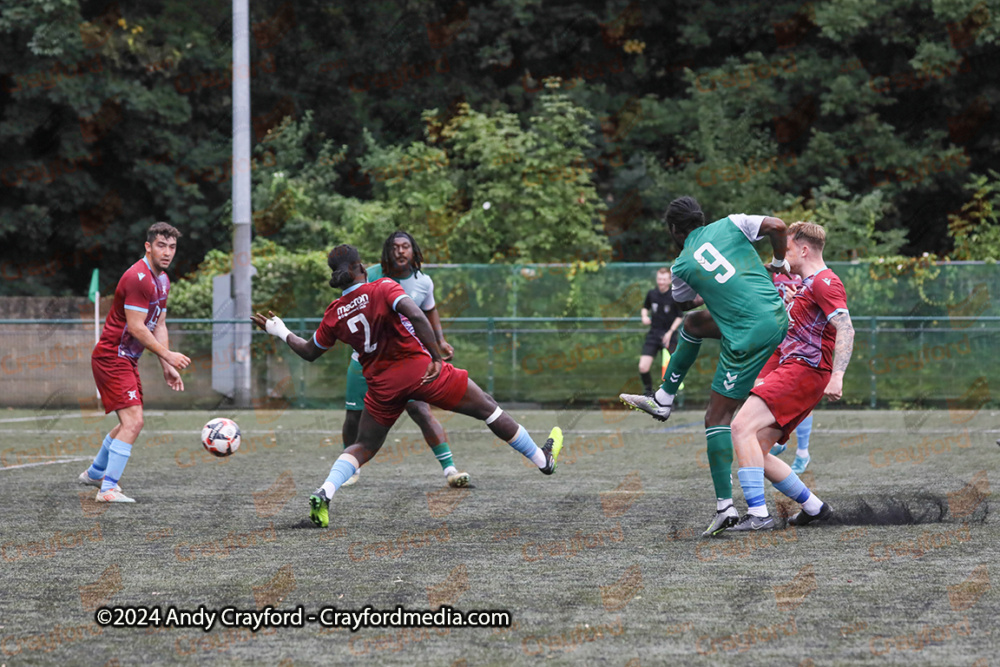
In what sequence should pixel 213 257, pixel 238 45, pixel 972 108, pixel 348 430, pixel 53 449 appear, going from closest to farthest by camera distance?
pixel 348 430, pixel 53 449, pixel 238 45, pixel 213 257, pixel 972 108

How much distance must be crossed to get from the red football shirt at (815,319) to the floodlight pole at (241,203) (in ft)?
45.7

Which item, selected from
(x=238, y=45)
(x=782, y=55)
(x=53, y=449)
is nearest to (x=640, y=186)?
(x=782, y=55)

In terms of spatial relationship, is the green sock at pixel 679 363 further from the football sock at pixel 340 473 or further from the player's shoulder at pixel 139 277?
the player's shoulder at pixel 139 277

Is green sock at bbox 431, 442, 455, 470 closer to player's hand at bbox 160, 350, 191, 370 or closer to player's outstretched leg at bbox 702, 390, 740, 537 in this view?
player's hand at bbox 160, 350, 191, 370

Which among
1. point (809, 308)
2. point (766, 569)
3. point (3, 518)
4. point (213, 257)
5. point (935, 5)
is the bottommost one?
point (213, 257)

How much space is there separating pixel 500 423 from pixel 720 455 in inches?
63.6

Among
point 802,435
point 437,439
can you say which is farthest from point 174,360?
point 802,435

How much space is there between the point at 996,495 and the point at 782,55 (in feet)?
80.4

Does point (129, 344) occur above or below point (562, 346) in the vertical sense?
above

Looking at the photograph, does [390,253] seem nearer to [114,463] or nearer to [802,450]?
[114,463]

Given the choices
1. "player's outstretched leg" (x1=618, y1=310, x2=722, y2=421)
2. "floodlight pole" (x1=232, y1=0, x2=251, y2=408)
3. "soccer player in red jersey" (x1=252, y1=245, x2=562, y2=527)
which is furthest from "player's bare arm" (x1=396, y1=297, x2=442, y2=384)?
"floodlight pole" (x1=232, y1=0, x2=251, y2=408)

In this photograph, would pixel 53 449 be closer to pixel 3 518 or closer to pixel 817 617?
pixel 3 518

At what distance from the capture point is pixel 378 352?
25.9 feet

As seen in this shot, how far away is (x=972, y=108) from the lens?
99.2 ft
